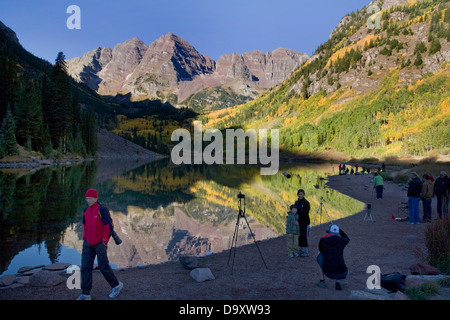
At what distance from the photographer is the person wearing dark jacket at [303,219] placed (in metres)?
10.7

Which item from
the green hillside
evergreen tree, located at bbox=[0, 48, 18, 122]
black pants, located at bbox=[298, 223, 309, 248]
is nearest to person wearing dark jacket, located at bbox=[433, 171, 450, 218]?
black pants, located at bbox=[298, 223, 309, 248]

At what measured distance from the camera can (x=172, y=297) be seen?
23.4 feet

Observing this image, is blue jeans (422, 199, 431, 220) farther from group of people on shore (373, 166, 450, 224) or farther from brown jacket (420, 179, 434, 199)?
brown jacket (420, 179, 434, 199)

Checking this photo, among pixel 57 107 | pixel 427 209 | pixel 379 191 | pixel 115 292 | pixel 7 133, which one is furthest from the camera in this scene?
pixel 57 107

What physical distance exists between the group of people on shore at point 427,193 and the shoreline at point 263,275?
199 centimetres

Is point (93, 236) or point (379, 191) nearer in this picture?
point (93, 236)

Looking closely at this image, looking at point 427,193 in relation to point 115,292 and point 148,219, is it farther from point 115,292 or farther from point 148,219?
point 148,219

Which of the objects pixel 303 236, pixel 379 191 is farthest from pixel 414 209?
pixel 379 191

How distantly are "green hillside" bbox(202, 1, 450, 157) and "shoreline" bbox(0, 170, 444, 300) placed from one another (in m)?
64.6

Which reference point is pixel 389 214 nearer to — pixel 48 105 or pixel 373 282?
pixel 373 282

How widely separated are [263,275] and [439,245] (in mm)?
5684

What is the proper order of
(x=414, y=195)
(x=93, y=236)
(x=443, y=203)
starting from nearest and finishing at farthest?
1. (x=93, y=236)
2. (x=443, y=203)
3. (x=414, y=195)

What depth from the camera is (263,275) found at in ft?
29.2

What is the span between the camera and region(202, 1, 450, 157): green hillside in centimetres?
9250
